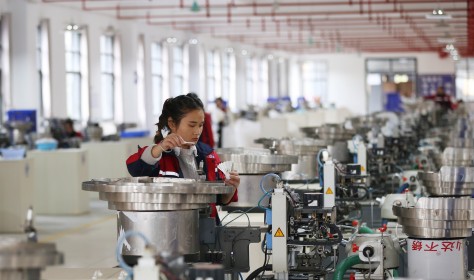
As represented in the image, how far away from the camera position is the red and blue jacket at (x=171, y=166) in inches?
187

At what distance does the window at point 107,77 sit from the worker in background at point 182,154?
17981mm

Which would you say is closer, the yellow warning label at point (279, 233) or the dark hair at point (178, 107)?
the yellow warning label at point (279, 233)

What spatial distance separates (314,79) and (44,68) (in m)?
28.0

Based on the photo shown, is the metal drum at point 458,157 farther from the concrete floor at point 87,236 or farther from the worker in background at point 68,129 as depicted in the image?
the worker in background at point 68,129

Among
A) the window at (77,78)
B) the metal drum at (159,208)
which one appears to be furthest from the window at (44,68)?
the metal drum at (159,208)

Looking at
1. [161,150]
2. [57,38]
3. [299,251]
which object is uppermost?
[57,38]

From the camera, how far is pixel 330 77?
45219mm

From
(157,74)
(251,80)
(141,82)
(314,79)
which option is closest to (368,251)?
(141,82)

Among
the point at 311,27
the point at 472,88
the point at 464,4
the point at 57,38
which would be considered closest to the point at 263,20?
the point at 311,27

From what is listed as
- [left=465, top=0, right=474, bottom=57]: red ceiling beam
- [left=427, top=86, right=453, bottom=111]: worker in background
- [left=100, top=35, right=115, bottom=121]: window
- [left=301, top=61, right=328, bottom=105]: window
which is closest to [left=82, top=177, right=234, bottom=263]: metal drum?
[left=465, top=0, right=474, bottom=57]: red ceiling beam

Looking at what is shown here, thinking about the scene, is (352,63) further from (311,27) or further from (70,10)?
(70,10)

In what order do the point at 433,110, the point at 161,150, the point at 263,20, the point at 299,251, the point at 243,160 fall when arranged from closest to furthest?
the point at 161,150
the point at 299,251
the point at 243,160
the point at 433,110
the point at 263,20

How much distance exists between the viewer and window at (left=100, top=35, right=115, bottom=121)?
2289 cm

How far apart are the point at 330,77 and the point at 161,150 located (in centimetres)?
4092
